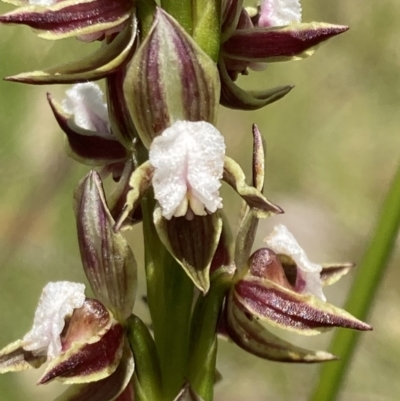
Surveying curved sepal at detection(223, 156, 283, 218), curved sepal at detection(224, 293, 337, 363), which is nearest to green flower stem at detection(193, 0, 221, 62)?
curved sepal at detection(223, 156, 283, 218)

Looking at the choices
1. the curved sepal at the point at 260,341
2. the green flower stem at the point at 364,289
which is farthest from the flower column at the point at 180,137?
the green flower stem at the point at 364,289

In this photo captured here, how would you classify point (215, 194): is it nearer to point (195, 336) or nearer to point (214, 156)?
point (214, 156)

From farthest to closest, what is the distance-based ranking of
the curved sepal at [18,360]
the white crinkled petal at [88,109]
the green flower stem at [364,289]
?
the green flower stem at [364,289], the white crinkled petal at [88,109], the curved sepal at [18,360]

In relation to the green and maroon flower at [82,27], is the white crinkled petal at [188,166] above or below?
below

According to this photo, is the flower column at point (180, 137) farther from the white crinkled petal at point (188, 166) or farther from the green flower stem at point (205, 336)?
the green flower stem at point (205, 336)

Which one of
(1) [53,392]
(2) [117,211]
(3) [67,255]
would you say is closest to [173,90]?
(2) [117,211]

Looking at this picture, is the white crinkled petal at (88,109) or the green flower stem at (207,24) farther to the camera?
the white crinkled petal at (88,109)
